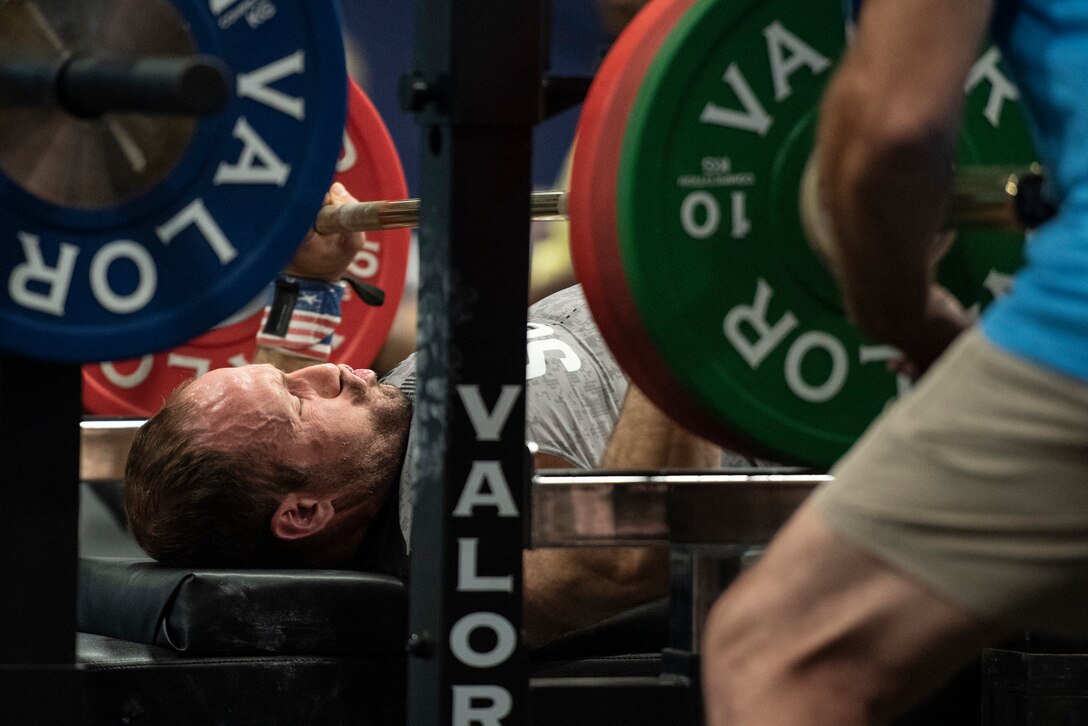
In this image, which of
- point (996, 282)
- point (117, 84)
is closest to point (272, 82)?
point (117, 84)

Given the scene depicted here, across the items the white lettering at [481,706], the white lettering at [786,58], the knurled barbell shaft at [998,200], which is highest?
the white lettering at [786,58]

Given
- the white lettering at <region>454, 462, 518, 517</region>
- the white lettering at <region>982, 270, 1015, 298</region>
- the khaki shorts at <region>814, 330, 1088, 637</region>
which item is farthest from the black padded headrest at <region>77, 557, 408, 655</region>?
the khaki shorts at <region>814, 330, 1088, 637</region>

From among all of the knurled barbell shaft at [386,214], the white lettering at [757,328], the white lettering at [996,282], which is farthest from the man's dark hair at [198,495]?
the white lettering at [996,282]

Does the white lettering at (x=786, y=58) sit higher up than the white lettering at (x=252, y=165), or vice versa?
the white lettering at (x=786, y=58)

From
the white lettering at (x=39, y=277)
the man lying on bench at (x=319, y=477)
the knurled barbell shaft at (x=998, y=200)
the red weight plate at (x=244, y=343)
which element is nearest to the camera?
the knurled barbell shaft at (x=998, y=200)

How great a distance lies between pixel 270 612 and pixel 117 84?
0.77 metres

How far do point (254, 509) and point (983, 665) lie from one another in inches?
33.9

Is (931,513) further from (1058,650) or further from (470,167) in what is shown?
(1058,650)

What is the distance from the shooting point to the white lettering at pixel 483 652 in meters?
1.37

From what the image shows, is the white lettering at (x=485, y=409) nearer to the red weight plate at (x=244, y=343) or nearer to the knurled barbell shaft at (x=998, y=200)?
the knurled barbell shaft at (x=998, y=200)

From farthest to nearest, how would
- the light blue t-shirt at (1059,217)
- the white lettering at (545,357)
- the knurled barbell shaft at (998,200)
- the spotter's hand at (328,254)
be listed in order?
the spotter's hand at (328,254) < the white lettering at (545,357) < the knurled barbell shaft at (998,200) < the light blue t-shirt at (1059,217)

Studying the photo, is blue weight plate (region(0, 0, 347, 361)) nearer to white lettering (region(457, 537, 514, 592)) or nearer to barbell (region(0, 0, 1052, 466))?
barbell (region(0, 0, 1052, 466))

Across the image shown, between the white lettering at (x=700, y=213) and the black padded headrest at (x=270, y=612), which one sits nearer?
the white lettering at (x=700, y=213)

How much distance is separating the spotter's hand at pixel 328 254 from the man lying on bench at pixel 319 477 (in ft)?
1.10
